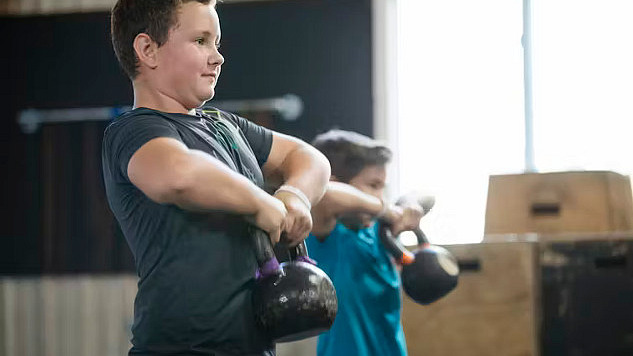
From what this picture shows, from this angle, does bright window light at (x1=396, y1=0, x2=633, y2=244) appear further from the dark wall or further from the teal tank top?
the teal tank top

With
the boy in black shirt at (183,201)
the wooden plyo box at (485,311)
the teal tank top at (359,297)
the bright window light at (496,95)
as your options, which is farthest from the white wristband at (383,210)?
the bright window light at (496,95)

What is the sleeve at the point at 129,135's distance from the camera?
1.27m

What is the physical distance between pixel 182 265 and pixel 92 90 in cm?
396

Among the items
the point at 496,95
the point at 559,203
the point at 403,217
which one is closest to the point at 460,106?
the point at 496,95

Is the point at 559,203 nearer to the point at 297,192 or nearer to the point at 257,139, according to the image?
the point at 257,139

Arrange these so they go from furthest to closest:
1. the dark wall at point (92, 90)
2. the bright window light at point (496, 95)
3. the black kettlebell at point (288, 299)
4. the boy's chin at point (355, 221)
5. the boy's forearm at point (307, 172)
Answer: the dark wall at point (92, 90) < the bright window light at point (496, 95) < the boy's chin at point (355, 221) < the boy's forearm at point (307, 172) < the black kettlebell at point (288, 299)

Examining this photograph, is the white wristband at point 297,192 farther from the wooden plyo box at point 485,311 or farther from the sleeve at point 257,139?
the wooden plyo box at point 485,311

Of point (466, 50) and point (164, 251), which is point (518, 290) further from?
point (164, 251)

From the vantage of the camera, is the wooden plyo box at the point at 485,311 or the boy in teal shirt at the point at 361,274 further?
the wooden plyo box at the point at 485,311

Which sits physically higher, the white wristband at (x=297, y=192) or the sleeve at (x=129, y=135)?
the sleeve at (x=129, y=135)

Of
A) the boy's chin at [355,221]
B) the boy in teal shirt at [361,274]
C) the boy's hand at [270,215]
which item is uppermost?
the boy's hand at [270,215]

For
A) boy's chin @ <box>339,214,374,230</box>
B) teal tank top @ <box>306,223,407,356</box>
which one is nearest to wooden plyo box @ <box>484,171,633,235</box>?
teal tank top @ <box>306,223,407,356</box>

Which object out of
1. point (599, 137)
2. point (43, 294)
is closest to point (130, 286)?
point (43, 294)

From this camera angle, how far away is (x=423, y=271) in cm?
224
